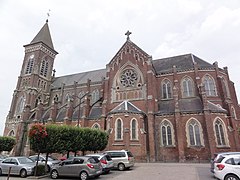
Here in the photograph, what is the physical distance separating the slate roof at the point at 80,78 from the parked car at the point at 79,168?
2945 centimetres

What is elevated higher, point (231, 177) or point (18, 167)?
point (231, 177)

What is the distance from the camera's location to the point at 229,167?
33.3 feet

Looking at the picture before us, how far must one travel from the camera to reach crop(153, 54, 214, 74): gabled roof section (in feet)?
103

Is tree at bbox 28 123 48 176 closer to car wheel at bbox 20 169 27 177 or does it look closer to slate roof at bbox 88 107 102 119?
car wheel at bbox 20 169 27 177

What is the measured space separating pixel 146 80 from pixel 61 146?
1776cm

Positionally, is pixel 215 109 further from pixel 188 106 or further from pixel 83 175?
pixel 83 175

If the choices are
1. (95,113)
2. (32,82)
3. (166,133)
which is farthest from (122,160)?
(32,82)

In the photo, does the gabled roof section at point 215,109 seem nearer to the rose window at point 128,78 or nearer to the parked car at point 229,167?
the rose window at point 128,78

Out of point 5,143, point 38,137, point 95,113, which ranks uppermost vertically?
point 95,113

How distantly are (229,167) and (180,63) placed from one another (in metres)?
26.1

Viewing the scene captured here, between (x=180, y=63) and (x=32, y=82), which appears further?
(x=32, y=82)

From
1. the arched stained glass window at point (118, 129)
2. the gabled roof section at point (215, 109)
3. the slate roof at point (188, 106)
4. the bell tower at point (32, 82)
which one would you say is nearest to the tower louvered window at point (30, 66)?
the bell tower at point (32, 82)

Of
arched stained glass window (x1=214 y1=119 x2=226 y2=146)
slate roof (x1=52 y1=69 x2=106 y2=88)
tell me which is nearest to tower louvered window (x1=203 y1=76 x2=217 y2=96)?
arched stained glass window (x1=214 y1=119 x2=226 y2=146)

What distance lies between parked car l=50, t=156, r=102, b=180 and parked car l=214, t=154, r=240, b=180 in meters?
8.16
